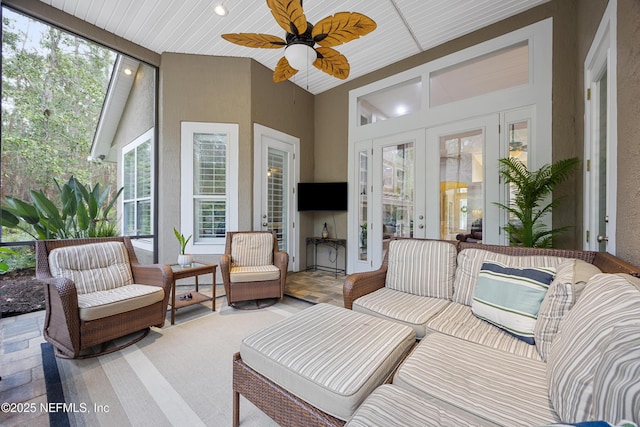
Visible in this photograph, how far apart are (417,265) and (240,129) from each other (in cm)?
315

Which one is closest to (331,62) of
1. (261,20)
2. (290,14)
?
(290,14)

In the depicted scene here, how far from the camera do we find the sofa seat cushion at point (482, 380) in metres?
0.86

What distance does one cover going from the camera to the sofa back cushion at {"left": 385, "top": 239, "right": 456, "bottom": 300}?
78.2 inches

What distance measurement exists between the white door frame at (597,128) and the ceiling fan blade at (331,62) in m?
1.73

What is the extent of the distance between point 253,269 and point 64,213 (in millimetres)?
2098

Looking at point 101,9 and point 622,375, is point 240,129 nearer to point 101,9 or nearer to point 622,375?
point 101,9

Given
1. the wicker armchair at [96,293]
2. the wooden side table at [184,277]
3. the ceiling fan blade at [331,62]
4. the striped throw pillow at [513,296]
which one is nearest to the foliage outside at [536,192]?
the striped throw pillow at [513,296]

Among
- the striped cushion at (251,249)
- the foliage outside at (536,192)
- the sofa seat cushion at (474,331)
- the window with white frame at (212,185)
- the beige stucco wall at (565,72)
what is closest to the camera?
the sofa seat cushion at (474,331)

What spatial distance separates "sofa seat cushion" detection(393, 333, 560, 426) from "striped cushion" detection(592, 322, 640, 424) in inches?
12.2

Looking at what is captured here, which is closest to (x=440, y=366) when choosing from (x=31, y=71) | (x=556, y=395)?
(x=556, y=395)

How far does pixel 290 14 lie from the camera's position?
1.68 meters

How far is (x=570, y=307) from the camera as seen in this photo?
3.84ft

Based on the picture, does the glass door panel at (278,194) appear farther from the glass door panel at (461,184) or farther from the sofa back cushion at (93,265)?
the glass door panel at (461,184)

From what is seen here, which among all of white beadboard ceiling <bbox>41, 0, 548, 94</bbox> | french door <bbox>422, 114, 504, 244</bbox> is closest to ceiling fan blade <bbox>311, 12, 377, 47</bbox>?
white beadboard ceiling <bbox>41, 0, 548, 94</bbox>
